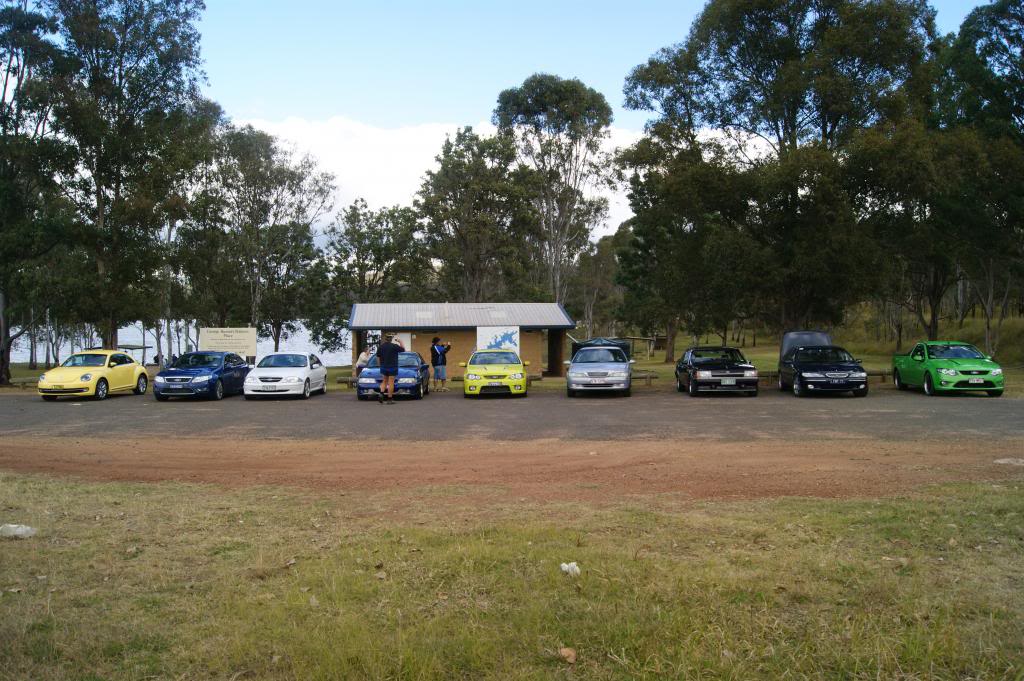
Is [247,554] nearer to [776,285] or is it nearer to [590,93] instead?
[776,285]

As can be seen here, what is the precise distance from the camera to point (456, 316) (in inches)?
1334

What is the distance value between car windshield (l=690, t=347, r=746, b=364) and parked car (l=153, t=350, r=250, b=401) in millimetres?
13994

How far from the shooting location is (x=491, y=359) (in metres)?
22.8

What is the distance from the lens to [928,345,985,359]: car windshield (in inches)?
822

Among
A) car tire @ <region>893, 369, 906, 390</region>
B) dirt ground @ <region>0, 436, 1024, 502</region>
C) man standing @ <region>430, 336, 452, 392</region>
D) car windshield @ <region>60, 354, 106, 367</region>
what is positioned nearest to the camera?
dirt ground @ <region>0, 436, 1024, 502</region>

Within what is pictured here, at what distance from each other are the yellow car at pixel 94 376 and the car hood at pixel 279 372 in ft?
14.4

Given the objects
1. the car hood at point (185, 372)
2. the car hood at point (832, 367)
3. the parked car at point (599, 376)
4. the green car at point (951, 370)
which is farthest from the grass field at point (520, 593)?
the car hood at point (185, 372)

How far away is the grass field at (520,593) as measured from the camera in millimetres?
3547

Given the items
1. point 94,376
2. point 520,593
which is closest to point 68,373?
point 94,376

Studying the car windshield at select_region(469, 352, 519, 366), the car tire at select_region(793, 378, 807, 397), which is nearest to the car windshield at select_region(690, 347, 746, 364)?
the car tire at select_region(793, 378, 807, 397)

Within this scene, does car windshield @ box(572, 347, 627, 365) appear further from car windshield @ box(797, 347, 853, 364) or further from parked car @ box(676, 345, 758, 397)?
car windshield @ box(797, 347, 853, 364)

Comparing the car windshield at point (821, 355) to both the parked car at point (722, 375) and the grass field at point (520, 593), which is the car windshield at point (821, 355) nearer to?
the parked car at point (722, 375)

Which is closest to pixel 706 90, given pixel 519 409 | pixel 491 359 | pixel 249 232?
pixel 491 359

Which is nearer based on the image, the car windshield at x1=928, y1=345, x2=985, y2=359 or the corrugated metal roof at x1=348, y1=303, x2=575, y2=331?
the car windshield at x1=928, y1=345, x2=985, y2=359
